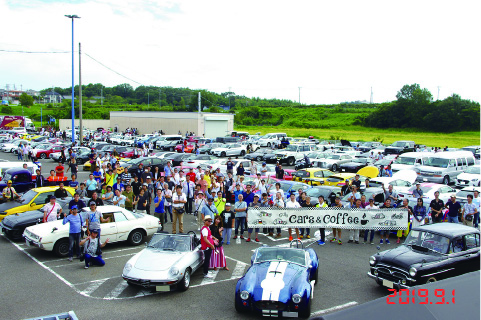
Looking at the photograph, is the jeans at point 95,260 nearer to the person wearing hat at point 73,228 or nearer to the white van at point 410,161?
the person wearing hat at point 73,228

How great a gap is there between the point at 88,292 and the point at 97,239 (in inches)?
77.8

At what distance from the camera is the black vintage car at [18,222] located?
1308 centimetres

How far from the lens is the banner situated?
534 inches

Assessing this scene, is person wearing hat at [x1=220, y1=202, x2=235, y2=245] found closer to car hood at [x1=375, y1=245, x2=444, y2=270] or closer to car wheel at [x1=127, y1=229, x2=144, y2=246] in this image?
car wheel at [x1=127, y1=229, x2=144, y2=246]

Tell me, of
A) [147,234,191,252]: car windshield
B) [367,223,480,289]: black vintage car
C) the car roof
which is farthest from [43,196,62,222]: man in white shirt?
the car roof

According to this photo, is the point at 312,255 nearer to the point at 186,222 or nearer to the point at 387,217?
the point at 387,217

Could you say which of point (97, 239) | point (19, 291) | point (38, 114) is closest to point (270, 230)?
point (97, 239)

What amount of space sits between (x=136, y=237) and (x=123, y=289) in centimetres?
369

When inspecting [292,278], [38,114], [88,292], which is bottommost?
[88,292]

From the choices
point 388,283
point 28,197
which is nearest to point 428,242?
point 388,283

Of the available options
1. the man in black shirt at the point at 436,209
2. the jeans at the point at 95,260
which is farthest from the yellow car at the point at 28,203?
the man in black shirt at the point at 436,209

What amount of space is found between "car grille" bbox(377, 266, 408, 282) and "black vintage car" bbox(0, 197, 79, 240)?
35.2 ft

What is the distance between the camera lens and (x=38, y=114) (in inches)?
4373

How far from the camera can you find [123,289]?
9.64 metres
